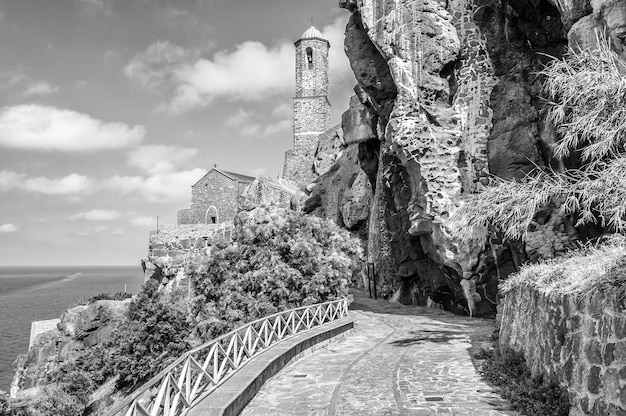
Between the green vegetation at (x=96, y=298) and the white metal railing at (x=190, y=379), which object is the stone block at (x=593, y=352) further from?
the green vegetation at (x=96, y=298)

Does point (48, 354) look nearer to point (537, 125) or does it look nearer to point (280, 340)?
point (280, 340)

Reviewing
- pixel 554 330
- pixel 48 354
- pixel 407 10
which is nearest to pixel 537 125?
pixel 407 10

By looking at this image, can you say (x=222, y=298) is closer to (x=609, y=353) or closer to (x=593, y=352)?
(x=593, y=352)

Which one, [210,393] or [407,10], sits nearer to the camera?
[210,393]

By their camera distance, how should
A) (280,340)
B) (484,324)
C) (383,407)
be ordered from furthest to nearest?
(484,324) < (280,340) < (383,407)

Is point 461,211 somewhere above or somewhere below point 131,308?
above

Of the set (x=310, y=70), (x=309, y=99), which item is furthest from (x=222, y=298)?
(x=310, y=70)

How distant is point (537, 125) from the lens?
18719 millimetres

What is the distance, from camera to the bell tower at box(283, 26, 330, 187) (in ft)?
198

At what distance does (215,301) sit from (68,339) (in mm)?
14110

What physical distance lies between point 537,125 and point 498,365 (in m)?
11.9

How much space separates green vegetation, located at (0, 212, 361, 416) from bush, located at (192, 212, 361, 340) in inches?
1.4

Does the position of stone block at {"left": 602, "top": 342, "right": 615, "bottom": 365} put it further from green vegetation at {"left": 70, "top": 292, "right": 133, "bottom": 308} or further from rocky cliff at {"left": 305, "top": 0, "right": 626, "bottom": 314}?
green vegetation at {"left": 70, "top": 292, "right": 133, "bottom": 308}

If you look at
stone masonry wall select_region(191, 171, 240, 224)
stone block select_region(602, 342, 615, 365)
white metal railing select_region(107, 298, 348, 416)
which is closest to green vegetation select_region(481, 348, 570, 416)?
stone block select_region(602, 342, 615, 365)
